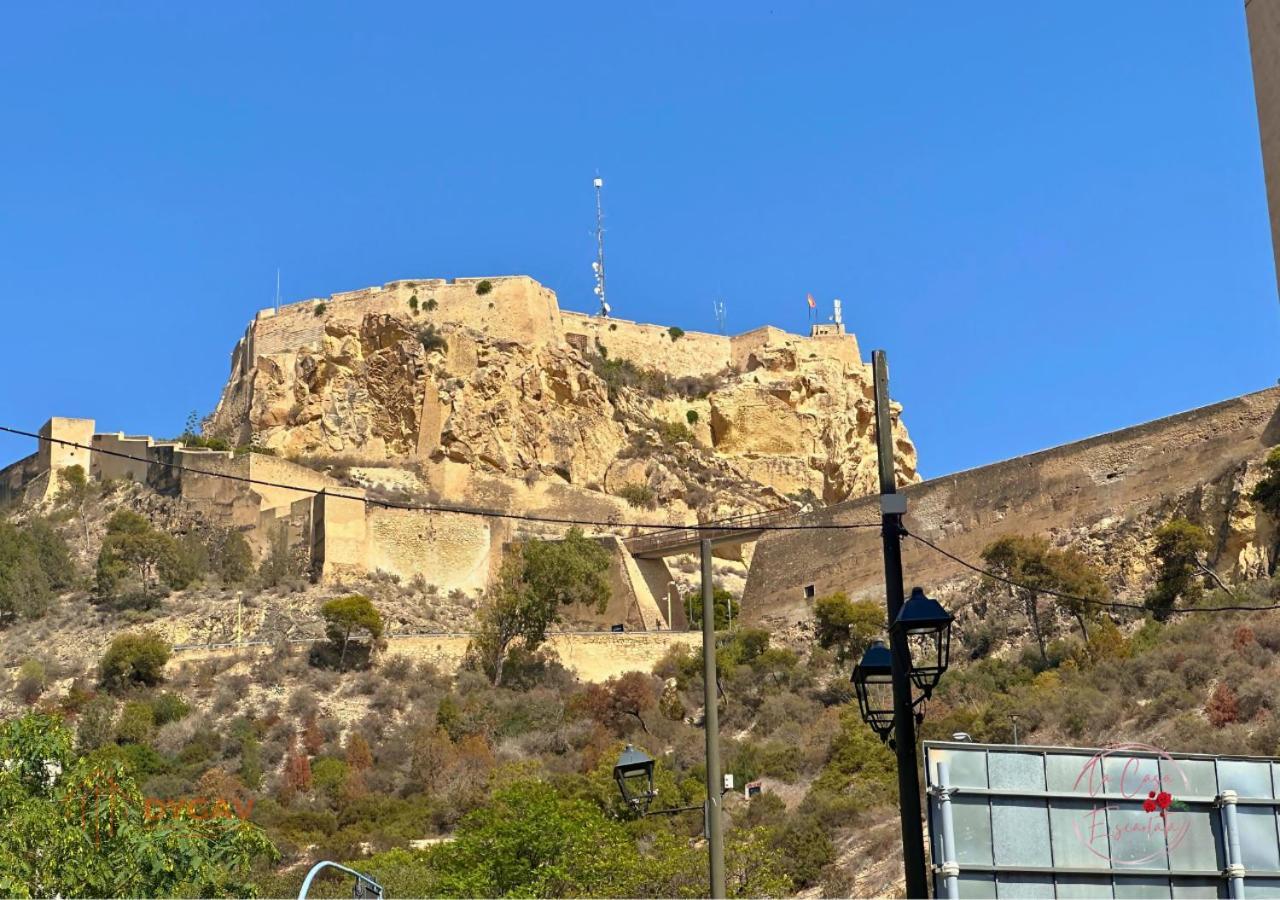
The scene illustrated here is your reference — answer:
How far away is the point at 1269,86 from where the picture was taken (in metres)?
11.6

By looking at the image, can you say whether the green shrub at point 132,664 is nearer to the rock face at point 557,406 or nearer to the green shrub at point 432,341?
the rock face at point 557,406

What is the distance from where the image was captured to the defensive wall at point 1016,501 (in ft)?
126

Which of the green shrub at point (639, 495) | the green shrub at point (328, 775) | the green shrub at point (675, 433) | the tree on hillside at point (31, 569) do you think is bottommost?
the green shrub at point (328, 775)

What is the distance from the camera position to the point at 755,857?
26062 millimetres

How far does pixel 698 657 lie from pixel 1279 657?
15585mm

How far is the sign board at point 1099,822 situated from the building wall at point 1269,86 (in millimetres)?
3193

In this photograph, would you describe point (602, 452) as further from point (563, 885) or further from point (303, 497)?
point (563, 885)

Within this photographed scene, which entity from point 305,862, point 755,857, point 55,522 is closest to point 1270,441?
point 755,857

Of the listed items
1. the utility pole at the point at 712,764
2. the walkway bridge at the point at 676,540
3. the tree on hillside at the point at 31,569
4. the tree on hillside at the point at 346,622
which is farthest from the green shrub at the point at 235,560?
the utility pole at the point at 712,764

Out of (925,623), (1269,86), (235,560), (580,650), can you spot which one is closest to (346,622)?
(580,650)

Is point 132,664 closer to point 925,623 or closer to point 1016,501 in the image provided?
point 1016,501

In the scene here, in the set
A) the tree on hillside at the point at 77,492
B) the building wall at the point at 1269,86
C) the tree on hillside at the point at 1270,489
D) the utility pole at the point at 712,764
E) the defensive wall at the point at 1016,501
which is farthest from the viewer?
the tree on hillside at the point at 77,492

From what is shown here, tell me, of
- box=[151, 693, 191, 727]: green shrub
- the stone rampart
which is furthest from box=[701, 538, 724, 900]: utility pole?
the stone rampart

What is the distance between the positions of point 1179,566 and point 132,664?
71.9 feet
